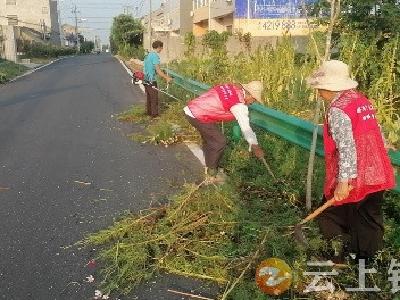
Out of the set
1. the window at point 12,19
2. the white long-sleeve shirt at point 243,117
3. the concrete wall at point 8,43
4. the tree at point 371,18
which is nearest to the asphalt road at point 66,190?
the white long-sleeve shirt at point 243,117

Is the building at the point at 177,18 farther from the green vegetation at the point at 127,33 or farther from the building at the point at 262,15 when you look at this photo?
the building at the point at 262,15

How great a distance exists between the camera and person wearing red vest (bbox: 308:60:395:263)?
10.0ft

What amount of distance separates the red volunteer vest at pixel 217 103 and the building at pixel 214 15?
3148 centimetres

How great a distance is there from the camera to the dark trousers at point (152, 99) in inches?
392

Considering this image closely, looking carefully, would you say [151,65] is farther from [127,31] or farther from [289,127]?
[127,31]

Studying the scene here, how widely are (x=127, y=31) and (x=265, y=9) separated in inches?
973

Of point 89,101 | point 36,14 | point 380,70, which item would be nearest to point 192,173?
point 380,70

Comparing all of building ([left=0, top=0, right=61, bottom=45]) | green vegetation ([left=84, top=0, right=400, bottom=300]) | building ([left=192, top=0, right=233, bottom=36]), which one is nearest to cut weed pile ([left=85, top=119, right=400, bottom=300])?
green vegetation ([left=84, top=0, right=400, bottom=300])

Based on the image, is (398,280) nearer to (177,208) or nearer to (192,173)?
(177,208)

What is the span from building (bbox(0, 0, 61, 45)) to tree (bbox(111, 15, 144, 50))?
2740 cm

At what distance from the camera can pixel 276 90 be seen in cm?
847

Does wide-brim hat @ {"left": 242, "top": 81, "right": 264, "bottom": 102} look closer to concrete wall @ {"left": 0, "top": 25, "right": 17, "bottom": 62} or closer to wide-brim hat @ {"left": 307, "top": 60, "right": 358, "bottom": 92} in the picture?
wide-brim hat @ {"left": 307, "top": 60, "right": 358, "bottom": 92}

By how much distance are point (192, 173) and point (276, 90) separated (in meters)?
3.25

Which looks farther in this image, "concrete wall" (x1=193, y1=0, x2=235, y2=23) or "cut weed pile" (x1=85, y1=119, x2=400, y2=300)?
"concrete wall" (x1=193, y1=0, x2=235, y2=23)
